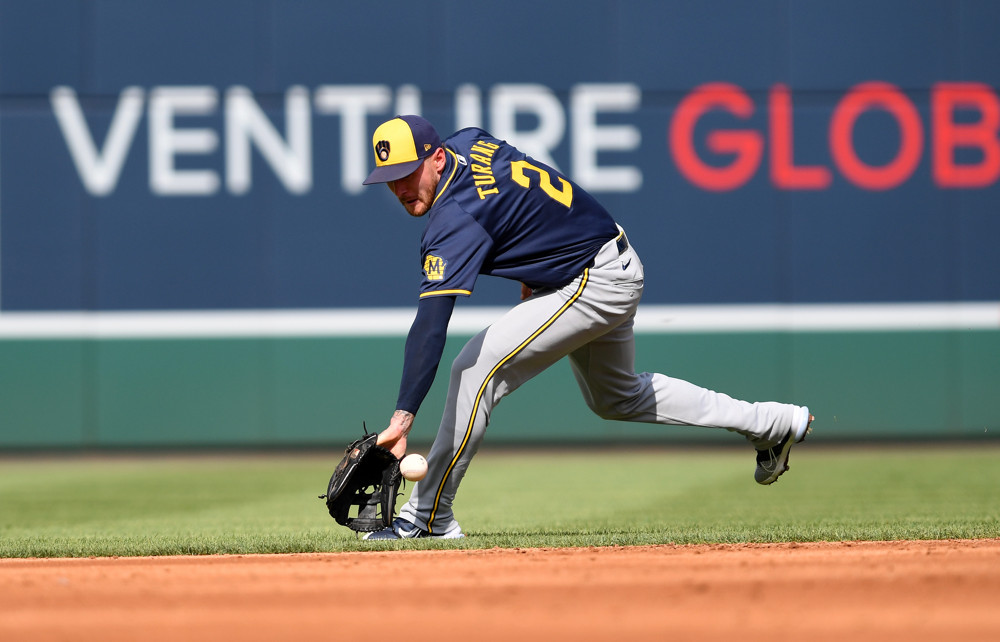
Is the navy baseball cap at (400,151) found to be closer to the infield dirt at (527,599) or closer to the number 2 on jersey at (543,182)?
the number 2 on jersey at (543,182)

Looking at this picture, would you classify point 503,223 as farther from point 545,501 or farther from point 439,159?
point 545,501

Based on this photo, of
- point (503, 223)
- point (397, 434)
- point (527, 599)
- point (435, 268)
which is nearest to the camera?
point (527, 599)

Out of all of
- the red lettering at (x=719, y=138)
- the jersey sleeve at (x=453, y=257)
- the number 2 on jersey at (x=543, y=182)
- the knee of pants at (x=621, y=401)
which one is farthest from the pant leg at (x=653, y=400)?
the red lettering at (x=719, y=138)

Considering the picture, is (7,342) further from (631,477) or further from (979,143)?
(979,143)

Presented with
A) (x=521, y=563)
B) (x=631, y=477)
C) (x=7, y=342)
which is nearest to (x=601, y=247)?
(x=521, y=563)

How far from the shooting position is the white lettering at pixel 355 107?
909cm

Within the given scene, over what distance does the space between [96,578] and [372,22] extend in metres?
6.21

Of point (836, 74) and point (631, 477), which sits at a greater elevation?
point (836, 74)

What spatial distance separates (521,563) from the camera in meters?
3.82

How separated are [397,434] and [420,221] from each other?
194 inches

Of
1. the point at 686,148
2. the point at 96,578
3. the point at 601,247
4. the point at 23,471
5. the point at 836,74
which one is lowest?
the point at 23,471

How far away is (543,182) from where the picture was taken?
460cm

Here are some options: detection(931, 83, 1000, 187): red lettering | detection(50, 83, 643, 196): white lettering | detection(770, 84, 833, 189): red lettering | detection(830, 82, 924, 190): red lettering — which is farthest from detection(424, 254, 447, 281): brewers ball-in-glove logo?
detection(931, 83, 1000, 187): red lettering

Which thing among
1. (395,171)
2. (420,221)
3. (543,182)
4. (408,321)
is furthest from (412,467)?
(420,221)
